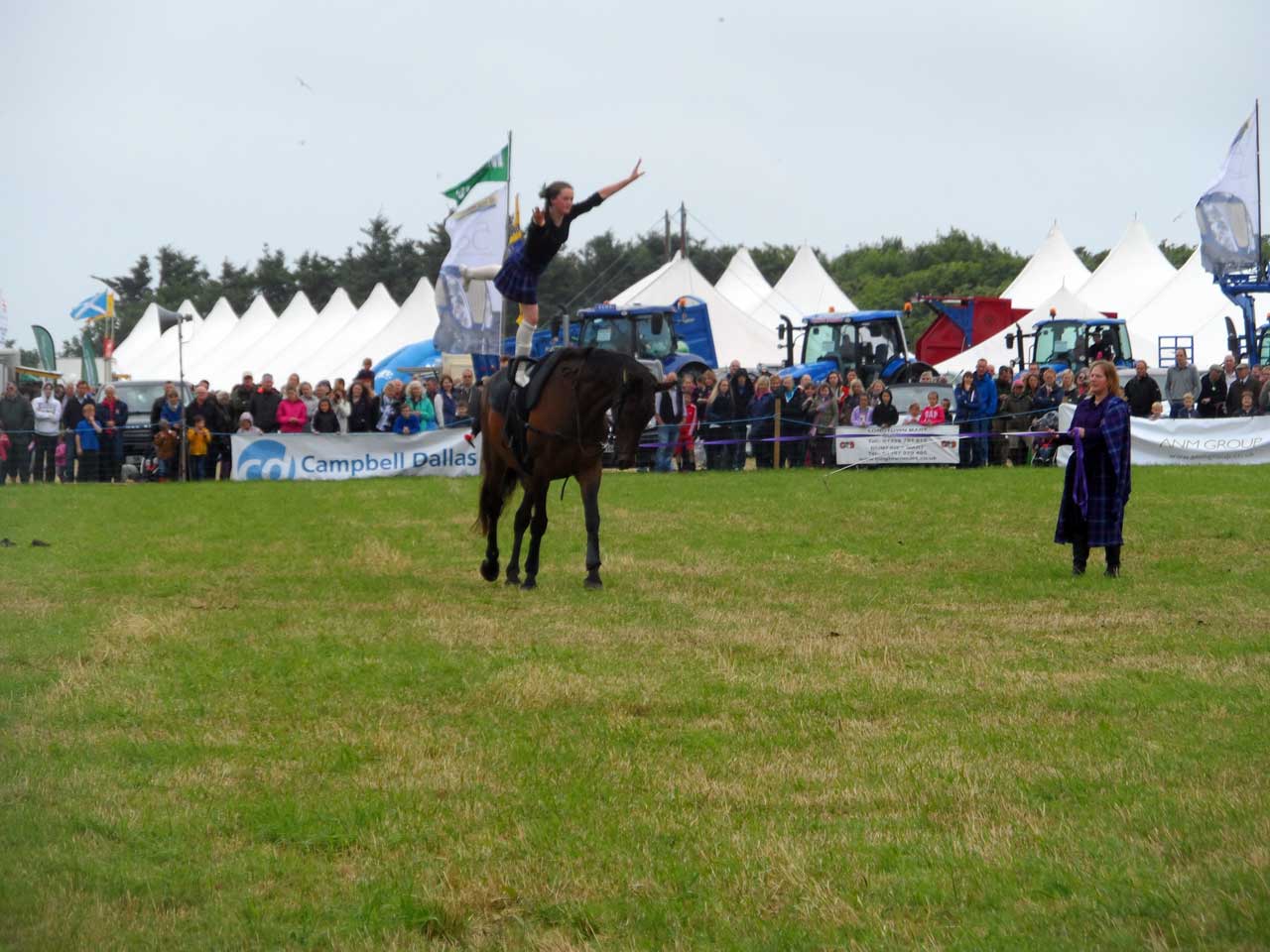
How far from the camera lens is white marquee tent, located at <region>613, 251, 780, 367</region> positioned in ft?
151

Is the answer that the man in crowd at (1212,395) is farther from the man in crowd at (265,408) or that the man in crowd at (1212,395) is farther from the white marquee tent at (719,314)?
the white marquee tent at (719,314)

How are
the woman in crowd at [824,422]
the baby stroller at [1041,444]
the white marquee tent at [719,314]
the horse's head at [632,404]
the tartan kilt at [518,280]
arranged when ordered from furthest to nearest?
the white marquee tent at [719,314], the woman in crowd at [824,422], the baby stroller at [1041,444], the tartan kilt at [518,280], the horse's head at [632,404]

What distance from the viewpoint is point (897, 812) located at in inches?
218

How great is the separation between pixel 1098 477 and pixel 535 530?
14.8 feet

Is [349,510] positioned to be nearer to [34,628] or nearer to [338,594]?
[338,594]

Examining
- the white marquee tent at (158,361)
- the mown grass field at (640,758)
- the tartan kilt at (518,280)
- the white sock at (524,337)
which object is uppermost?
the white marquee tent at (158,361)

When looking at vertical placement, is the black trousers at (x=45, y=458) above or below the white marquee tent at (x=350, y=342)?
below

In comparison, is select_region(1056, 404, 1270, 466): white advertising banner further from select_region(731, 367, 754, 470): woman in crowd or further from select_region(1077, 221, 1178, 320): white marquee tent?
select_region(1077, 221, 1178, 320): white marquee tent

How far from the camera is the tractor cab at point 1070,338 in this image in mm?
35781

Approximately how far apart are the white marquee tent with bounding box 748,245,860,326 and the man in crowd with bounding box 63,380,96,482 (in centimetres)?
3161

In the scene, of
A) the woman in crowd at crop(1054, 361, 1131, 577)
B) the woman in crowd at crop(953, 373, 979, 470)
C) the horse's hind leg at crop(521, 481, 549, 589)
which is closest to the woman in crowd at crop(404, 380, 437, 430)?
the woman in crowd at crop(953, 373, 979, 470)

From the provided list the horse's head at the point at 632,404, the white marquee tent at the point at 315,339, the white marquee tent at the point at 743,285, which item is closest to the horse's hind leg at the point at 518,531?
the horse's head at the point at 632,404

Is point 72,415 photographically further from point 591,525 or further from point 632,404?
point 632,404

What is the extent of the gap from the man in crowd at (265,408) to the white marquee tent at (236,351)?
30.1 metres
